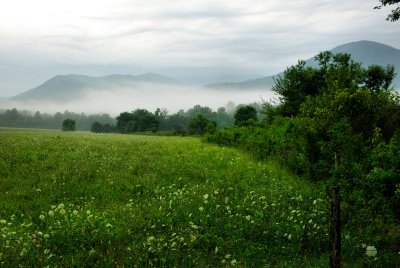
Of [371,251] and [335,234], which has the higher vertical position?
[335,234]

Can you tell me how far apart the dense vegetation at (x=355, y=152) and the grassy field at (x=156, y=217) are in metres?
1.16

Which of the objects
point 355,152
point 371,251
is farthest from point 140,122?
point 371,251

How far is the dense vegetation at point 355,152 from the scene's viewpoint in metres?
10.2

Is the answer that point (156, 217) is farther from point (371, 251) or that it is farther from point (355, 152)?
point (355, 152)

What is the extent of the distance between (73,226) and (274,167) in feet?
45.1

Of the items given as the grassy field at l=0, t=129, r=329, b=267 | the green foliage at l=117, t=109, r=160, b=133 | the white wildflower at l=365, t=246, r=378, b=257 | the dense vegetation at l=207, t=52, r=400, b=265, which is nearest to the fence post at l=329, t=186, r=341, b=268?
the grassy field at l=0, t=129, r=329, b=267

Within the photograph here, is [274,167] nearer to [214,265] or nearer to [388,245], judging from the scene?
[388,245]

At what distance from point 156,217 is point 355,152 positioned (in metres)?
7.40

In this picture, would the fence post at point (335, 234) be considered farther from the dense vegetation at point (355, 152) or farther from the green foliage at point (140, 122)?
the green foliage at point (140, 122)

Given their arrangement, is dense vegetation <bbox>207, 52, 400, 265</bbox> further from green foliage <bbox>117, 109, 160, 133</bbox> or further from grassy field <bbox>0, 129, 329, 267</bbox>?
green foliage <bbox>117, 109, 160, 133</bbox>

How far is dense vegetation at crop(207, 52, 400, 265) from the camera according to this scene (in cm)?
1020

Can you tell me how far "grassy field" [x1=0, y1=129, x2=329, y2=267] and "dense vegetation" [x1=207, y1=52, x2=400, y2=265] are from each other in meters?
1.16

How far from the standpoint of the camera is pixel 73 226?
1071 cm

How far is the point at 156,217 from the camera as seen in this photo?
39.7 feet
